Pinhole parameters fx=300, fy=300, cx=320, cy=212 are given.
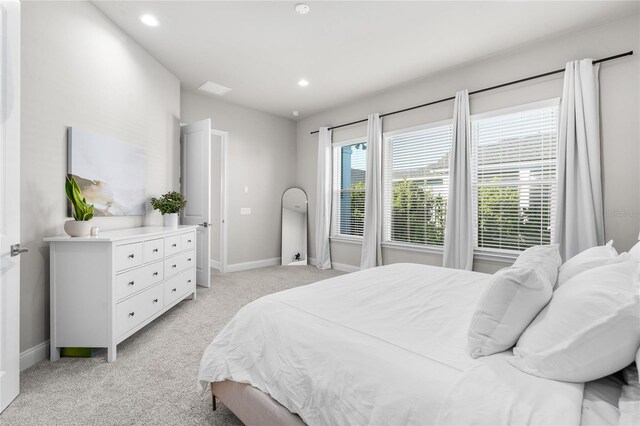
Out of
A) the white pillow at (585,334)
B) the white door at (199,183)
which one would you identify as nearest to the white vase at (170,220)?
the white door at (199,183)

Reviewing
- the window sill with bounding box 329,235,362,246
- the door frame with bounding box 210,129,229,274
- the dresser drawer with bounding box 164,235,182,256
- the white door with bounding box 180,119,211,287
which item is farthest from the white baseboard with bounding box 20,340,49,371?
the window sill with bounding box 329,235,362,246

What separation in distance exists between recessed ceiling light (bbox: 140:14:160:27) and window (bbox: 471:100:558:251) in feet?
12.0

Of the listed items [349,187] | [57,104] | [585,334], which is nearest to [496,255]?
[349,187]

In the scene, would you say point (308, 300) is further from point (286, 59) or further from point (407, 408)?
point (286, 59)

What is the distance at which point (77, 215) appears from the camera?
2.26m

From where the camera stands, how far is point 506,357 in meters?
1.00

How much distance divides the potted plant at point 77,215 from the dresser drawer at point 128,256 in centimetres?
29

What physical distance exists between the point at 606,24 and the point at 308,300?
385cm

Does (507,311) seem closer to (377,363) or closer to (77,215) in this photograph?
(377,363)

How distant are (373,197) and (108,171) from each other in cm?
338

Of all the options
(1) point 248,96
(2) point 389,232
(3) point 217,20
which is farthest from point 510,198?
(1) point 248,96

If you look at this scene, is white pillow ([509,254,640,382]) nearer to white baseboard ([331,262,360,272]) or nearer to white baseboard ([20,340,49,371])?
white baseboard ([20,340,49,371])

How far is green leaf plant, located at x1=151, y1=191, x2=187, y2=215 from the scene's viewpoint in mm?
3455

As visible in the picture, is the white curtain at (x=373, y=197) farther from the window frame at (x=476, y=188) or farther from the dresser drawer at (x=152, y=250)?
the dresser drawer at (x=152, y=250)
